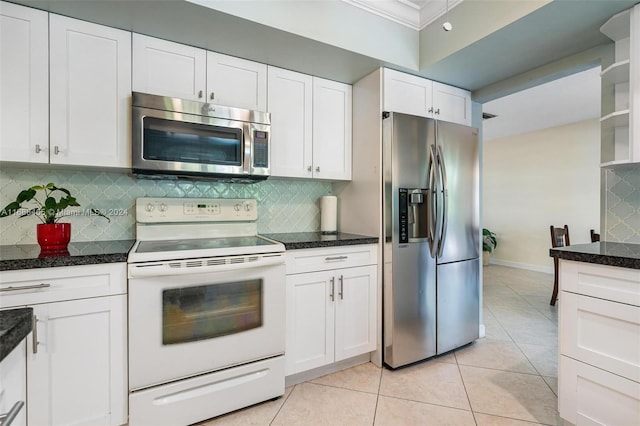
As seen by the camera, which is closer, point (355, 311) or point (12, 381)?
point (12, 381)

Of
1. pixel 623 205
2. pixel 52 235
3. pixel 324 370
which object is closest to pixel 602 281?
pixel 623 205

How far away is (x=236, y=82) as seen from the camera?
85.6 inches

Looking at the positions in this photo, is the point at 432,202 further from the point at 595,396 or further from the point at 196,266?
the point at 196,266

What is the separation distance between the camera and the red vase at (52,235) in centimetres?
164

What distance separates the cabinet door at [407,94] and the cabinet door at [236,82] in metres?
0.94

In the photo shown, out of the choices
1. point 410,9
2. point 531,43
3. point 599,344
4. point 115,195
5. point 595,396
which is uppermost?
point 410,9

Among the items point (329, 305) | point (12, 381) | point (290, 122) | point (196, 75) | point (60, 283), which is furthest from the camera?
point (290, 122)

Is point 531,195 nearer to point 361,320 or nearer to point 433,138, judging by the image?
point 433,138

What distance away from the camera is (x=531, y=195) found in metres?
5.57

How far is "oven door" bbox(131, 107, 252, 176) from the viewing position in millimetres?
1824

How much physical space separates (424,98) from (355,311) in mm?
1796

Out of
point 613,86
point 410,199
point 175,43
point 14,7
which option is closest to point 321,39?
point 175,43

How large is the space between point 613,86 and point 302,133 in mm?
2086

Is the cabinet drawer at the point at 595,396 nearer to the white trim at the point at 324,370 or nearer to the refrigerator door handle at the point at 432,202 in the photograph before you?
the refrigerator door handle at the point at 432,202
